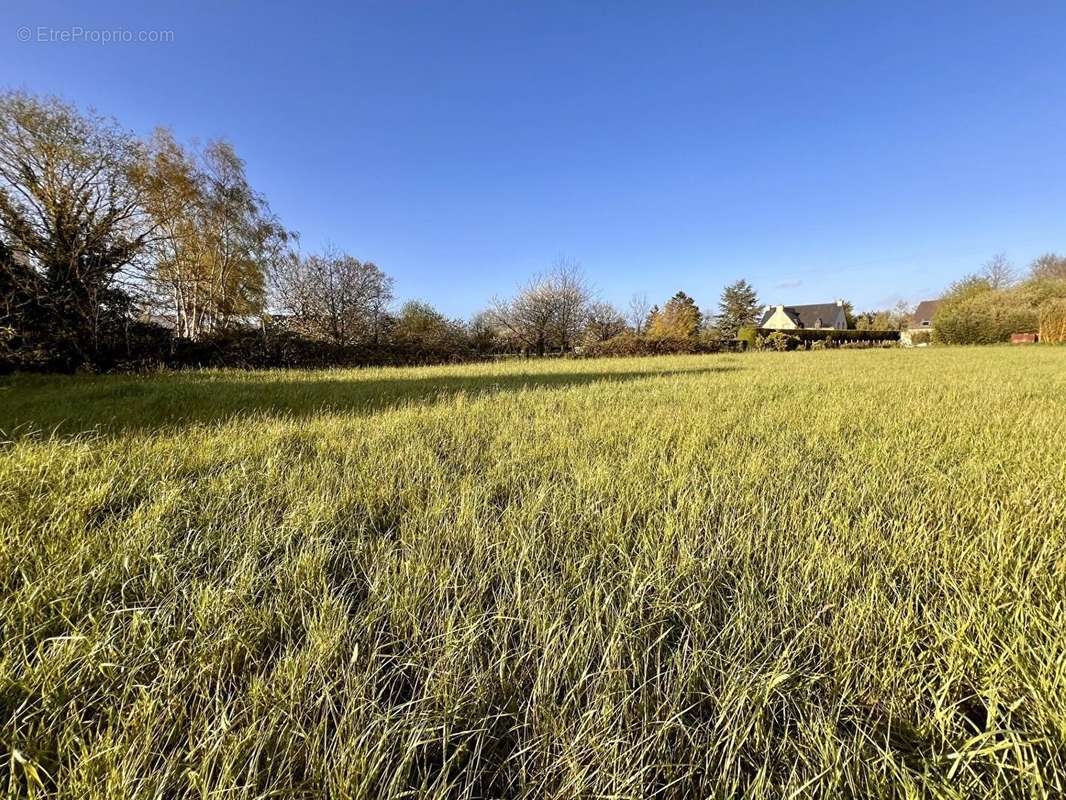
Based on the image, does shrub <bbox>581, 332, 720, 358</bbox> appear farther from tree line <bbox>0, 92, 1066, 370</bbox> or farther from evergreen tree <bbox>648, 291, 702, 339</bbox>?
evergreen tree <bbox>648, 291, 702, 339</bbox>

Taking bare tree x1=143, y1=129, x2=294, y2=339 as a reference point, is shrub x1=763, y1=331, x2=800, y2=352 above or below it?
below

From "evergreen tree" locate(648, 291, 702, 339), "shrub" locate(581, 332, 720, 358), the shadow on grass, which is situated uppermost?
"evergreen tree" locate(648, 291, 702, 339)

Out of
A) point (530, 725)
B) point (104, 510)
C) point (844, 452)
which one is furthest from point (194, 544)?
point (844, 452)

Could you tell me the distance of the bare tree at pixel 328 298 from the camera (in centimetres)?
1584

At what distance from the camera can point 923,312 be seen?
4419 centimetres

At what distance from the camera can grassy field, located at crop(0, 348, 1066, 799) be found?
0.72m

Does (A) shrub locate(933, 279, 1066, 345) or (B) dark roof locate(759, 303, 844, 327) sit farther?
(B) dark roof locate(759, 303, 844, 327)

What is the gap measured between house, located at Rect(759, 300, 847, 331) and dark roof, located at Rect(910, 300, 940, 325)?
8243 millimetres

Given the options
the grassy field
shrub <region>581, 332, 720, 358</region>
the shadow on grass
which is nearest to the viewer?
the grassy field

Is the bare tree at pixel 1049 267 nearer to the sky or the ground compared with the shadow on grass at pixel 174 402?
nearer to the sky

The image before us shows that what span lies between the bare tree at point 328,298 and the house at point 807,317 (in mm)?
42194

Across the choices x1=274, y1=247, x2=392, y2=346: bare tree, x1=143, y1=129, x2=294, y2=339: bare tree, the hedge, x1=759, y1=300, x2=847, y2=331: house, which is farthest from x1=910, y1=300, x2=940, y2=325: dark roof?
x1=143, y1=129, x2=294, y2=339: bare tree

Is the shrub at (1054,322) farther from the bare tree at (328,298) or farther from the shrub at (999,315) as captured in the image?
the bare tree at (328,298)

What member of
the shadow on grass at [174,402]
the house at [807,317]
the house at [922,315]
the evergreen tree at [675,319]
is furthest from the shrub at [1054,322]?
the shadow on grass at [174,402]
